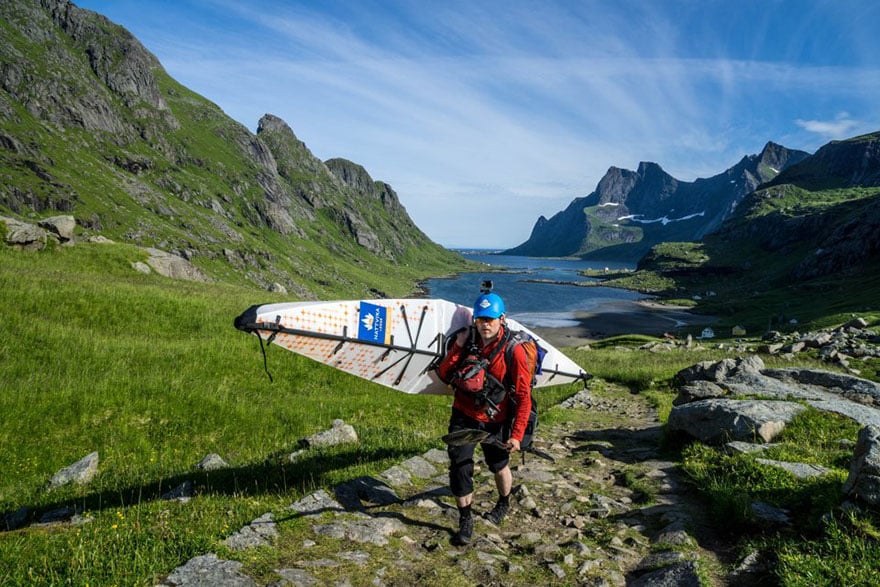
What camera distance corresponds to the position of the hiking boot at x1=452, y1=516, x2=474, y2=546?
6.34 m

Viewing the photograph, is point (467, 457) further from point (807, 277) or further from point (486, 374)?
point (807, 277)

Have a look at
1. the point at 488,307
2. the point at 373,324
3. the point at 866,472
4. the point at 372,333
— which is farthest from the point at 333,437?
the point at 866,472

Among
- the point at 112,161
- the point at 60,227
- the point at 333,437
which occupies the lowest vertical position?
the point at 333,437

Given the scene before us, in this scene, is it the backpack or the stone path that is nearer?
the stone path

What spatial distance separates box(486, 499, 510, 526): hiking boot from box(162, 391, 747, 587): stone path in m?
0.13

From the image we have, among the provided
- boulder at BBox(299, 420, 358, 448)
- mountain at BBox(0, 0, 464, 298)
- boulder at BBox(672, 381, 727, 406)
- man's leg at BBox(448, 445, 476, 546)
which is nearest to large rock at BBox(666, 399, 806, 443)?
boulder at BBox(672, 381, 727, 406)

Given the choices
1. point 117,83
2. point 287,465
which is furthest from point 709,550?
point 117,83

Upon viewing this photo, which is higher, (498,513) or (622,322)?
(498,513)

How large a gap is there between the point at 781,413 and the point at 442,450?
7.67m

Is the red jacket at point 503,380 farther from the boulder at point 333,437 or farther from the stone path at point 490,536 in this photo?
the boulder at point 333,437

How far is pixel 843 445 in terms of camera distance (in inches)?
349

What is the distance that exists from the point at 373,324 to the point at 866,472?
8.22 metres

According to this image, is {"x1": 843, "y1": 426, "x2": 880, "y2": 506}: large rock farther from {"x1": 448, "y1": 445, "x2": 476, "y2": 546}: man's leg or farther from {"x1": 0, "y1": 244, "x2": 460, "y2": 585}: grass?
{"x1": 0, "y1": 244, "x2": 460, "y2": 585}: grass

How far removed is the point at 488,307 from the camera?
708 cm
